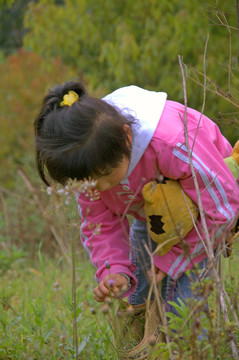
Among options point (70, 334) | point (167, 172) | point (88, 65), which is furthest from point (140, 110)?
point (88, 65)

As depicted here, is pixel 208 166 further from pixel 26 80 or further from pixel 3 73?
pixel 3 73

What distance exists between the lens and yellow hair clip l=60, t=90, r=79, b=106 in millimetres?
1992

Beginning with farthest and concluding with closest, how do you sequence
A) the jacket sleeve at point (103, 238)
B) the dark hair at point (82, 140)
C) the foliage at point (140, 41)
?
the foliage at point (140, 41) < the jacket sleeve at point (103, 238) < the dark hair at point (82, 140)

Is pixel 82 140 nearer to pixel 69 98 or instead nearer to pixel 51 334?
pixel 69 98

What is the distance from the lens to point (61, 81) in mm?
5715

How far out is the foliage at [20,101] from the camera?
681cm

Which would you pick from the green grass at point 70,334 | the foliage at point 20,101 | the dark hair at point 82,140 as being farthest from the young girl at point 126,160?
the foliage at point 20,101

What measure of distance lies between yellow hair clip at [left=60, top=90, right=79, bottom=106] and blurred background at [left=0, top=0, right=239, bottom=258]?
86.0 inches

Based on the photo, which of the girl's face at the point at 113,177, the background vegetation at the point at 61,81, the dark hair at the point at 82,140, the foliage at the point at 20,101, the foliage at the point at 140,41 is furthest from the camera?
the foliage at the point at 20,101

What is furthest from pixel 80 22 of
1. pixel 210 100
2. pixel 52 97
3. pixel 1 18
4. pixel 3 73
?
pixel 1 18

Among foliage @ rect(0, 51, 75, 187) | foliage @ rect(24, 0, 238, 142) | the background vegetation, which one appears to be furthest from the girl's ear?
foliage @ rect(0, 51, 75, 187)

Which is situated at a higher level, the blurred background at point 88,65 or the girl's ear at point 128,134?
the girl's ear at point 128,134

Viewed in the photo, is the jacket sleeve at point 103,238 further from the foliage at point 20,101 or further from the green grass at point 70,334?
the foliage at point 20,101

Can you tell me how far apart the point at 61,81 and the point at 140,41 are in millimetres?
975
